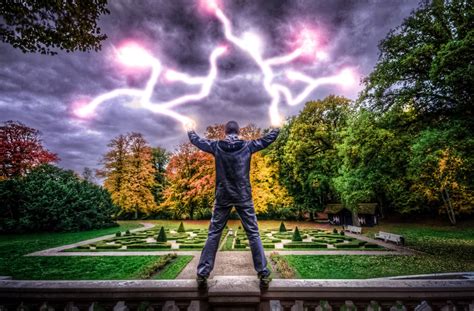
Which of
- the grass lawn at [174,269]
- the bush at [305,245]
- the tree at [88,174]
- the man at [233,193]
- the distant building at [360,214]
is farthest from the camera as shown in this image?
the tree at [88,174]

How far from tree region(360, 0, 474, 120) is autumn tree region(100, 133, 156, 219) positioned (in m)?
30.3

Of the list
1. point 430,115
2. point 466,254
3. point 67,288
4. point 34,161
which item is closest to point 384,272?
point 466,254

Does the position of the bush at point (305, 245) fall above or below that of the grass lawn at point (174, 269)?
below

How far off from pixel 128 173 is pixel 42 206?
12.1m

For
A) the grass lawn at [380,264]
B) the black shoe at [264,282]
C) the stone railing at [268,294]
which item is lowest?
the grass lawn at [380,264]

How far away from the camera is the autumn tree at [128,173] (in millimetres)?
34406

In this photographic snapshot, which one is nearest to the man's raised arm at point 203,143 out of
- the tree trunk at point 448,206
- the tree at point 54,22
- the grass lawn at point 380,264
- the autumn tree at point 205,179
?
the tree at point 54,22

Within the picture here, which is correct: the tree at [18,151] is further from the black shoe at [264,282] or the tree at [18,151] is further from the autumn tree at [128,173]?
the black shoe at [264,282]

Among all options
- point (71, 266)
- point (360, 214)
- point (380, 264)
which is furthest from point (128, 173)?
point (380, 264)

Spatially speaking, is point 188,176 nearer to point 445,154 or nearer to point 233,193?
point 445,154

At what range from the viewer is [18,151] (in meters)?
31.0

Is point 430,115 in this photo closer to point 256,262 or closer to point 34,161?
point 256,262

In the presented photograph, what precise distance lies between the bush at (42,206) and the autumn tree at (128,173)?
7623 mm

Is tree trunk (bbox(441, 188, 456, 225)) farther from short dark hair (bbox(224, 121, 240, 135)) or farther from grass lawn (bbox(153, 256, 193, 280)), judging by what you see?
short dark hair (bbox(224, 121, 240, 135))
